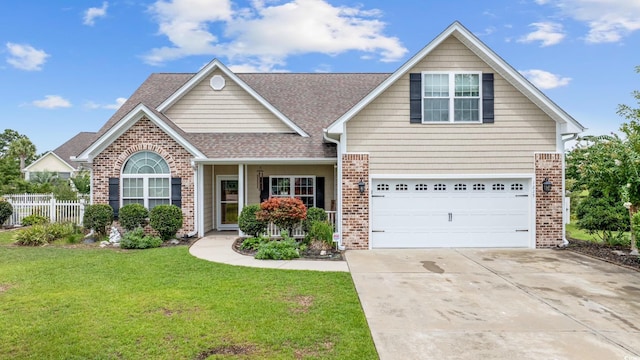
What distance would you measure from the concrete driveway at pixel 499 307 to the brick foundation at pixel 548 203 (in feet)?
4.61

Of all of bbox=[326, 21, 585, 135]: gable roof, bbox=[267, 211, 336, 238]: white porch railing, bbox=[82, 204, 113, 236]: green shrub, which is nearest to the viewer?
bbox=[326, 21, 585, 135]: gable roof

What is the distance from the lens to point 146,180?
492 inches

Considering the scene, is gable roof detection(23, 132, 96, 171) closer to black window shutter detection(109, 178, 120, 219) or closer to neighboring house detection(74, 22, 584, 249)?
black window shutter detection(109, 178, 120, 219)

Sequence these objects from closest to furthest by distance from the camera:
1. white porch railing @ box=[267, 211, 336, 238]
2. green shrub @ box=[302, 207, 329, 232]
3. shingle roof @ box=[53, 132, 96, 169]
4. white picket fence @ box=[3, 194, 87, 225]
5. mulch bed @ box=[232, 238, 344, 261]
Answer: mulch bed @ box=[232, 238, 344, 261] < green shrub @ box=[302, 207, 329, 232] < white porch railing @ box=[267, 211, 336, 238] < white picket fence @ box=[3, 194, 87, 225] < shingle roof @ box=[53, 132, 96, 169]

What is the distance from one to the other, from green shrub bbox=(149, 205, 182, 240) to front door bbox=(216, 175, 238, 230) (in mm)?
2913

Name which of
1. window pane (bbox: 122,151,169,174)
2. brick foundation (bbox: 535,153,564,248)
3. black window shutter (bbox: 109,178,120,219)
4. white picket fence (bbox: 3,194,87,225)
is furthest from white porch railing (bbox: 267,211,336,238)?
white picket fence (bbox: 3,194,87,225)

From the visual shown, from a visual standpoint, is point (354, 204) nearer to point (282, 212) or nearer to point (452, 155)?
point (282, 212)

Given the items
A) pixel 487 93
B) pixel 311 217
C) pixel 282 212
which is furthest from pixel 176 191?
pixel 487 93

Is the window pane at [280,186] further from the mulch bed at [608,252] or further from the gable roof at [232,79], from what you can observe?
the mulch bed at [608,252]

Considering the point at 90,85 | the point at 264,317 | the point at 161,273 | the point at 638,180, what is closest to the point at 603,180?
the point at 638,180

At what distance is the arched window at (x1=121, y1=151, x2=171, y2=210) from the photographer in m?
12.5

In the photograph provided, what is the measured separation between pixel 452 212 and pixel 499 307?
5414 mm

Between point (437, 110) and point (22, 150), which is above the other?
point (22, 150)

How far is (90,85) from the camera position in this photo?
2502cm
